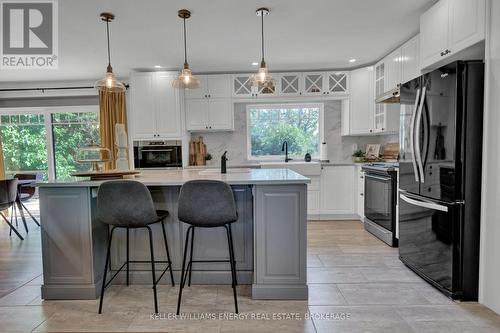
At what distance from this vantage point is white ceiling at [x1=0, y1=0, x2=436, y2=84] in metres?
2.74

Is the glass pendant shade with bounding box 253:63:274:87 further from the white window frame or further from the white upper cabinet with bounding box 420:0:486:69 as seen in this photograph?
the white window frame

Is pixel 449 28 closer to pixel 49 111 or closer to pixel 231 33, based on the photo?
pixel 231 33

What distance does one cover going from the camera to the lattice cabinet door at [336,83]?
4793 millimetres

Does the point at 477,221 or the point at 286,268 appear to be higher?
the point at 477,221

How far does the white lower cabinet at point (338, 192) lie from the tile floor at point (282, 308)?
1831 mm

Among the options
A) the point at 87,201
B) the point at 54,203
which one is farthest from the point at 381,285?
Result: the point at 54,203

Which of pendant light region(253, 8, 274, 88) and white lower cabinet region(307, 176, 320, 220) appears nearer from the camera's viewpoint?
pendant light region(253, 8, 274, 88)

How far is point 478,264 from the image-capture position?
2.20 meters

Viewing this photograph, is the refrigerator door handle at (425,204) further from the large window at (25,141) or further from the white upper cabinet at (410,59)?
the large window at (25,141)

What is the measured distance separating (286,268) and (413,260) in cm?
135

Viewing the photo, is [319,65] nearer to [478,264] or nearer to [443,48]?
[443,48]

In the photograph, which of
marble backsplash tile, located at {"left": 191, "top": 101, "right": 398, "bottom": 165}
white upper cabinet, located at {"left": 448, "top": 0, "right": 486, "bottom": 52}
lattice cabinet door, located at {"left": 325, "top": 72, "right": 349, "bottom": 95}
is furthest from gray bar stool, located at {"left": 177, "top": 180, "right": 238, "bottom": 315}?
lattice cabinet door, located at {"left": 325, "top": 72, "right": 349, "bottom": 95}

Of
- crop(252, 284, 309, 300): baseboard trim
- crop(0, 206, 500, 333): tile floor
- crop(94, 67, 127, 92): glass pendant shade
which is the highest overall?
crop(94, 67, 127, 92): glass pendant shade

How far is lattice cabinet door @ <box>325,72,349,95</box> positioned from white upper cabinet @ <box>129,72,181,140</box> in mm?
2489
